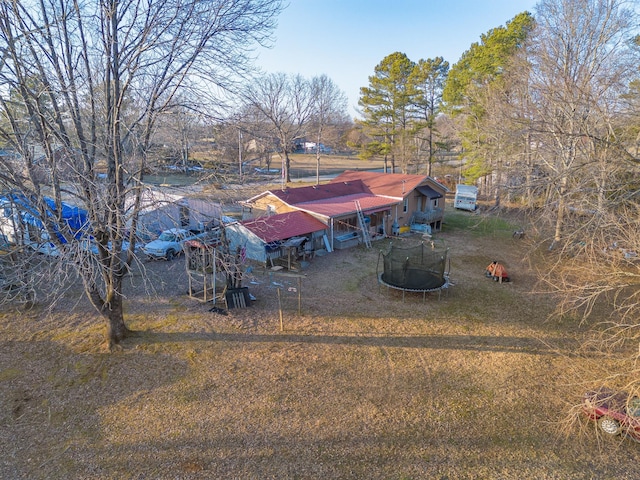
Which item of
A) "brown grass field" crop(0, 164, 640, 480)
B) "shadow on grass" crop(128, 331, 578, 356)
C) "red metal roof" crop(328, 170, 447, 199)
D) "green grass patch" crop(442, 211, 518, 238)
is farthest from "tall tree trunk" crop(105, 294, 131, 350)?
"green grass patch" crop(442, 211, 518, 238)

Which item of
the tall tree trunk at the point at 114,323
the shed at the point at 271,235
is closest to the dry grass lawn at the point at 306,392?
the tall tree trunk at the point at 114,323

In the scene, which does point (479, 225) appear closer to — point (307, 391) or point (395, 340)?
point (395, 340)

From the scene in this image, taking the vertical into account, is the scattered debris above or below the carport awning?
below

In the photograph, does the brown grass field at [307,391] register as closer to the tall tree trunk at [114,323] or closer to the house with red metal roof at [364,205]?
the tall tree trunk at [114,323]

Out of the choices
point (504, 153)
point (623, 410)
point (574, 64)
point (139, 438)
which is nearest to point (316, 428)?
point (139, 438)

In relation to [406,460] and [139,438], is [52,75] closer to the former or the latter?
[139,438]

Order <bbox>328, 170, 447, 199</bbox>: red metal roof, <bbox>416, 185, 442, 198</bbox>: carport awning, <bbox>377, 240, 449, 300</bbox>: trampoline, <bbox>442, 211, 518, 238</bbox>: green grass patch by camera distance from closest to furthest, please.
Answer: <bbox>377, 240, 449, 300</bbox>: trampoline → <bbox>328, 170, 447, 199</bbox>: red metal roof → <bbox>442, 211, 518, 238</bbox>: green grass patch → <bbox>416, 185, 442, 198</bbox>: carport awning

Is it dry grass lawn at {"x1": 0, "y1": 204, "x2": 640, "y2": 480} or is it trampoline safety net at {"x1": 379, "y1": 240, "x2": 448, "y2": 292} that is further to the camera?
trampoline safety net at {"x1": 379, "y1": 240, "x2": 448, "y2": 292}

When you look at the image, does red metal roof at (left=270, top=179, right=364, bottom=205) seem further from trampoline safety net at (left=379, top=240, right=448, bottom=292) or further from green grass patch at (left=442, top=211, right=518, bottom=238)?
trampoline safety net at (left=379, top=240, right=448, bottom=292)
